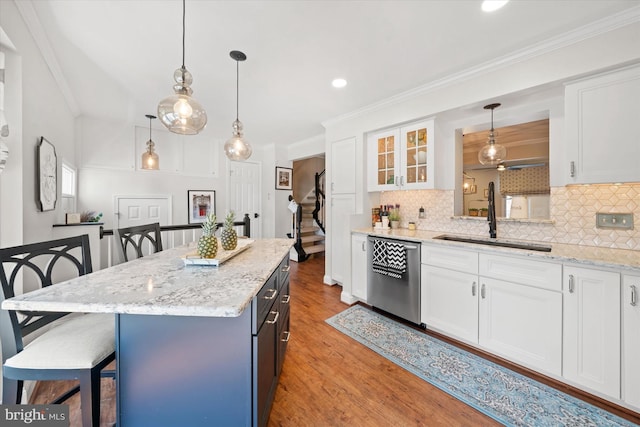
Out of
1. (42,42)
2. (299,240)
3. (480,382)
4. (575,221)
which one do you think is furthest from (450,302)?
(42,42)

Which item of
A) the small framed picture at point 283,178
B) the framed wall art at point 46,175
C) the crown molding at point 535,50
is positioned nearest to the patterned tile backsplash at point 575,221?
the crown molding at point 535,50

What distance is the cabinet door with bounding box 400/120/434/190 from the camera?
2.82 m

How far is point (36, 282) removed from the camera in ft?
6.61

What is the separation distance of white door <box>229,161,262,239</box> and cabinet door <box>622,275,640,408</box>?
530 centimetres

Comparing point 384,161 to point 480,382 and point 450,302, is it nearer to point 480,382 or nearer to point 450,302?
point 450,302

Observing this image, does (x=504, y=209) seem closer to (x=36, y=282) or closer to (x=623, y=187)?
(x=623, y=187)

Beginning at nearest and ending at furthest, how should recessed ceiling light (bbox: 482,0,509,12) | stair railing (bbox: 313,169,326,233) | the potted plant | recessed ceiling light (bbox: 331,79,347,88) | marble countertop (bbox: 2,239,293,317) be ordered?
1. marble countertop (bbox: 2,239,293,317)
2. recessed ceiling light (bbox: 482,0,509,12)
3. recessed ceiling light (bbox: 331,79,347,88)
4. the potted plant
5. stair railing (bbox: 313,169,326,233)

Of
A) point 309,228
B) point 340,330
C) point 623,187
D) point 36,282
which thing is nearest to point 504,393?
point 340,330

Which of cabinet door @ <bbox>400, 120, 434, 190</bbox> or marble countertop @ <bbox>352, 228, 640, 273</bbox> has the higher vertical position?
cabinet door @ <bbox>400, 120, 434, 190</bbox>

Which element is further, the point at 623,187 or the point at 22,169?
the point at 623,187

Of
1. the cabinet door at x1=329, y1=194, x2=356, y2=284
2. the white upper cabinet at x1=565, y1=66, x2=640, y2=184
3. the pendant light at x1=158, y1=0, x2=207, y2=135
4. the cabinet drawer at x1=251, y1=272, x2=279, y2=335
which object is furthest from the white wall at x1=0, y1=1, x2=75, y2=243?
the white upper cabinet at x1=565, y1=66, x2=640, y2=184

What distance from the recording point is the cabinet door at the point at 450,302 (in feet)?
7.23

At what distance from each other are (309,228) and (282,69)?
4383mm

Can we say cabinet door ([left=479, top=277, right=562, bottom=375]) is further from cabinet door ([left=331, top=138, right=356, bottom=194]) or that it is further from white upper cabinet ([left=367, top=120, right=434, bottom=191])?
cabinet door ([left=331, top=138, right=356, bottom=194])
